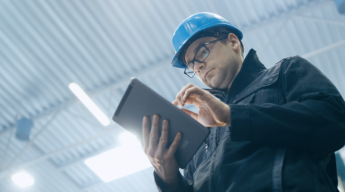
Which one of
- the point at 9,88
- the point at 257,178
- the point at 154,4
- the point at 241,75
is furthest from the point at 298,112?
the point at 9,88

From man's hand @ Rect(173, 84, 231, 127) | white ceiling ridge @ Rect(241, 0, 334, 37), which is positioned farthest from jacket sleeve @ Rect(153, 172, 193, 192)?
white ceiling ridge @ Rect(241, 0, 334, 37)

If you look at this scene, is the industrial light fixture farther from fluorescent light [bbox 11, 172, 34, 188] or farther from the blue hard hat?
the blue hard hat

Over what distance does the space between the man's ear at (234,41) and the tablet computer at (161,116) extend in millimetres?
905

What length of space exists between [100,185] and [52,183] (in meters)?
1.59

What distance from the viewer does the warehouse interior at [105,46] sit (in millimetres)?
5215

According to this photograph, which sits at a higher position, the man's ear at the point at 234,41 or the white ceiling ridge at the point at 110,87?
the man's ear at the point at 234,41

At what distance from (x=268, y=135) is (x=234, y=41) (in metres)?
1.11

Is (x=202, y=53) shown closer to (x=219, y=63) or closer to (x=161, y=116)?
(x=219, y=63)

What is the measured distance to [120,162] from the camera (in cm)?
776

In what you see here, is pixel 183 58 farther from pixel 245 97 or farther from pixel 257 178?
pixel 257 178

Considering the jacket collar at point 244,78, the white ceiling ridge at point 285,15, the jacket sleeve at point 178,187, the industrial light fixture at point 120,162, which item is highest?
the jacket collar at point 244,78

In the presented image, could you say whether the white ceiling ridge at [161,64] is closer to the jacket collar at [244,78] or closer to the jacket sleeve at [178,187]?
the jacket collar at [244,78]

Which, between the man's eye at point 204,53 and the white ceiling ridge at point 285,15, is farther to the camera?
the white ceiling ridge at point 285,15

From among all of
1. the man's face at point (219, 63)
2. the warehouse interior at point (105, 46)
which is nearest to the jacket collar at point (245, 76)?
the man's face at point (219, 63)
